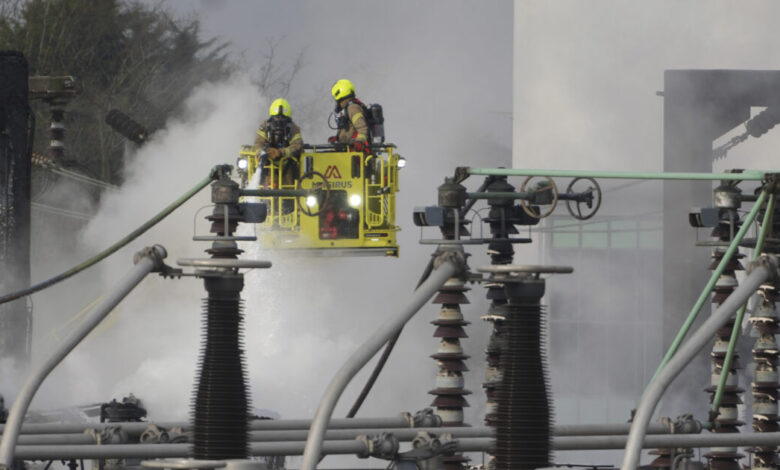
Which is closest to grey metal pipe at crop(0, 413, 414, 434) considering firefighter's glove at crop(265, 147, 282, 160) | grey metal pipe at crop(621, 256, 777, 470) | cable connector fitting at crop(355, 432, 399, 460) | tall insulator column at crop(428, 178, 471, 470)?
tall insulator column at crop(428, 178, 471, 470)

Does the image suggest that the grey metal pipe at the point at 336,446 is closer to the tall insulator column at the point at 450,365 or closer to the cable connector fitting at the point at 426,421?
the cable connector fitting at the point at 426,421

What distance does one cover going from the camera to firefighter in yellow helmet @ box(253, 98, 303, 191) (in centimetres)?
2338

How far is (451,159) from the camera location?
157 feet

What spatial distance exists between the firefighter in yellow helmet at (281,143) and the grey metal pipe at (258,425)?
30.2ft

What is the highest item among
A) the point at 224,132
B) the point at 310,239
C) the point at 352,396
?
the point at 224,132

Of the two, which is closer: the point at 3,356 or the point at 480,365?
the point at 3,356

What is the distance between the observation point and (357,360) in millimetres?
10297

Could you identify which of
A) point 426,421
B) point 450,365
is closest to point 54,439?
point 426,421

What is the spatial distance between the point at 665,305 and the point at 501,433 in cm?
2161

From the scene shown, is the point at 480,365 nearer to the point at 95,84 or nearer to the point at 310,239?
the point at 95,84

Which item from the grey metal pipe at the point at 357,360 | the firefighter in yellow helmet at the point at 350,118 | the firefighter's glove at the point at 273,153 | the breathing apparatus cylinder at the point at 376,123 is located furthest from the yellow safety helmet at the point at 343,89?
the grey metal pipe at the point at 357,360

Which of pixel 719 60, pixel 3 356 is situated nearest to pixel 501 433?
pixel 3 356

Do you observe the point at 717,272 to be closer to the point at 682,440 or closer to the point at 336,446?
the point at 682,440

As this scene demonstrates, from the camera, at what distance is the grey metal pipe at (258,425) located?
13.8 metres
